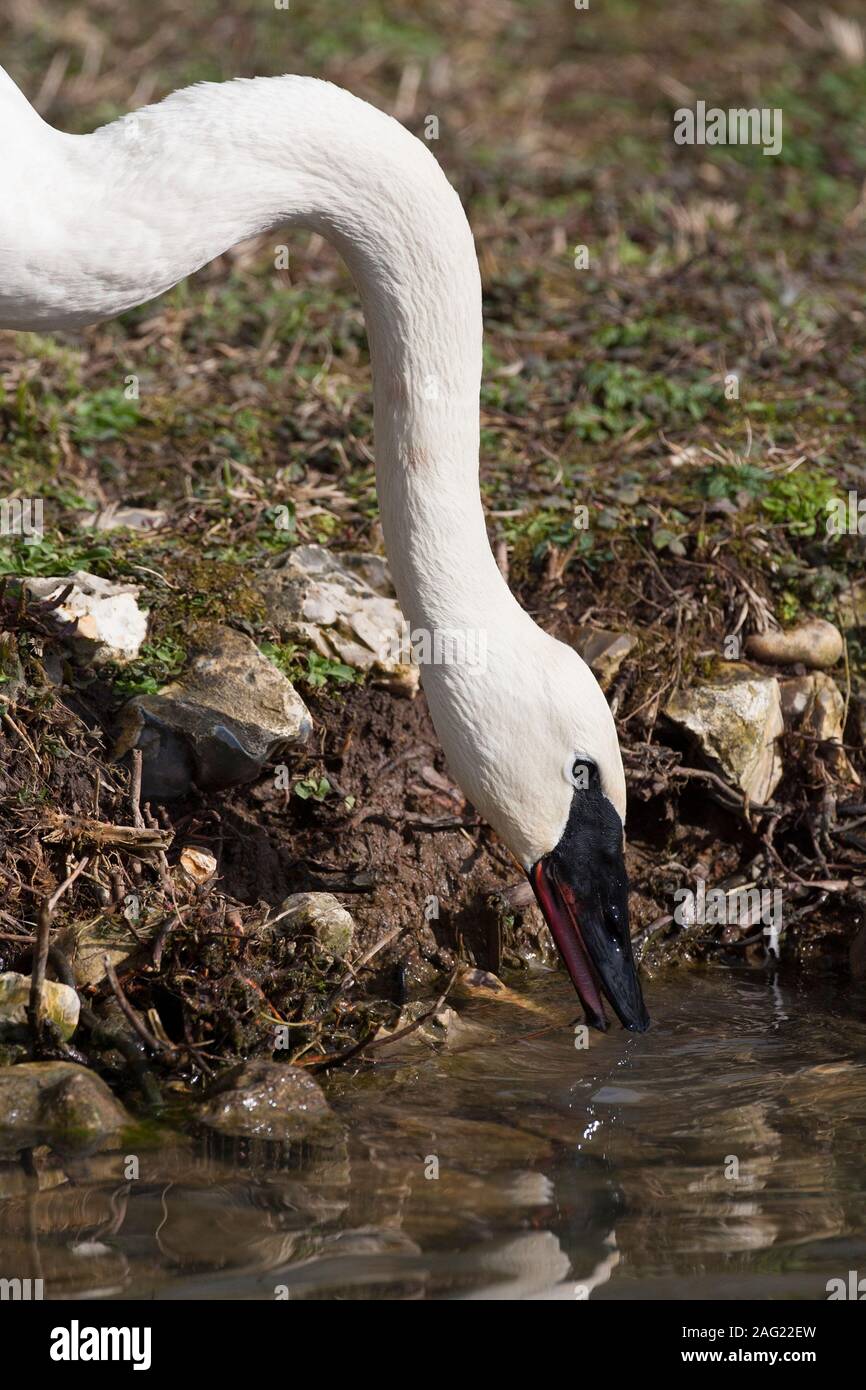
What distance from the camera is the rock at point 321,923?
181 inches

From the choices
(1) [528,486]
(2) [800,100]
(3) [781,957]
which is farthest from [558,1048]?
(2) [800,100]

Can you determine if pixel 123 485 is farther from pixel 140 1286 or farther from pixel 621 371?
pixel 140 1286

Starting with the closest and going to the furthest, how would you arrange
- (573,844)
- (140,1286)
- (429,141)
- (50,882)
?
(140,1286) → (573,844) → (50,882) → (429,141)

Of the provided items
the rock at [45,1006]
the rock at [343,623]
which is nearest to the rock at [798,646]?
the rock at [343,623]

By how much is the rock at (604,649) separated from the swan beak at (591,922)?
1.22 m

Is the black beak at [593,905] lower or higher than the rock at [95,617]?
lower

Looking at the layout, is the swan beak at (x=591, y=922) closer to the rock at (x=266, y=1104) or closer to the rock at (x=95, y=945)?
the rock at (x=266, y=1104)

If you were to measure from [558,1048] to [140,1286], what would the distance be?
154cm

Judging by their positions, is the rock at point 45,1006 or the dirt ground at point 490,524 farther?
the dirt ground at point 490,524

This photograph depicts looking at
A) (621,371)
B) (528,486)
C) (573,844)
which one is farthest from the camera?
(621,371)

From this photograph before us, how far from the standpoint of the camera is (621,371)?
686 centimetres

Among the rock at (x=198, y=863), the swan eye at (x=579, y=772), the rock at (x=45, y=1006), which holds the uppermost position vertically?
the swan eye at (x=579, y=772)

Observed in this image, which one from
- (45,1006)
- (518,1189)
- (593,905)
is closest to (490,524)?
(593,905)

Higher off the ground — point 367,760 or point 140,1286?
point 367,760
